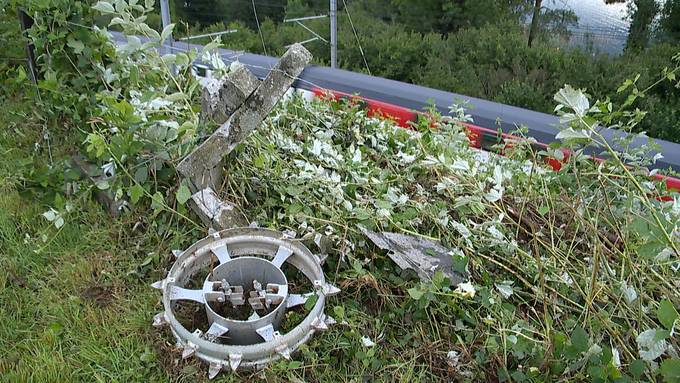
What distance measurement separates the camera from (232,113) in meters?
2.16

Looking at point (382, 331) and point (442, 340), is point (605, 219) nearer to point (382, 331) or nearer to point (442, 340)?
point (442, 340)

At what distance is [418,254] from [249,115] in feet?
2.72

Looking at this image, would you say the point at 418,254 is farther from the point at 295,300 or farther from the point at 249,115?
the point at 249,115

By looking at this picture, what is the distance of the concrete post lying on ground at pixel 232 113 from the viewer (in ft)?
6.77

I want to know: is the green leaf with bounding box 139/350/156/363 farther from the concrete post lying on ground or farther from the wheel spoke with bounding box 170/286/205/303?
the concrete post lying on ground

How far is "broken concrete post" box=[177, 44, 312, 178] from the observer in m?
2.05

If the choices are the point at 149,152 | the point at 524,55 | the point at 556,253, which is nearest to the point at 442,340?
the point at 556,253

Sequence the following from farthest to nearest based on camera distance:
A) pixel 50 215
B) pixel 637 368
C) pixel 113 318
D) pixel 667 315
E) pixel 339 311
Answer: pixel 50 215 → pixel 113 318 → pixel 339 311 → pixel 637 368 → pixel 667 315

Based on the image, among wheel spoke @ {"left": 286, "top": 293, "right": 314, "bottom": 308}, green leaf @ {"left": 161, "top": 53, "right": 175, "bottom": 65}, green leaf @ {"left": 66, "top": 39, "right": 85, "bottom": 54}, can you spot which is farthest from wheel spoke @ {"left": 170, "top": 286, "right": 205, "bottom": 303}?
green leaf @ {"left": 66, "top": 39, "right": 85, "bottom": 54}

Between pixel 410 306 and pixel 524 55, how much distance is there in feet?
21.0

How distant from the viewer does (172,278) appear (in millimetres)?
1971

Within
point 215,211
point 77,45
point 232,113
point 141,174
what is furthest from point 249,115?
point 77,45

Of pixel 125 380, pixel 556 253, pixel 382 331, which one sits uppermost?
pixel 556 253

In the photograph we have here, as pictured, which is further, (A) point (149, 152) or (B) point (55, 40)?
(B) point (55, 40)
